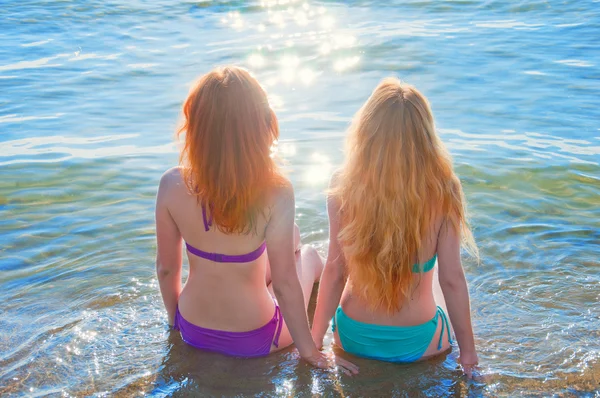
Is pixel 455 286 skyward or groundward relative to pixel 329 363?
skyward

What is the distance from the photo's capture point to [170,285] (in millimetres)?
3832

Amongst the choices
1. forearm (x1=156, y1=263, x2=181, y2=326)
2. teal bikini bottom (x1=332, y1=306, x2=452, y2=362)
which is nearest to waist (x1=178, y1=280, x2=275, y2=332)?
forearm (x1=156, y1=263, x2=181, y2=326)

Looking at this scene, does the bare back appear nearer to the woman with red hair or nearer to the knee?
the woman with red hair

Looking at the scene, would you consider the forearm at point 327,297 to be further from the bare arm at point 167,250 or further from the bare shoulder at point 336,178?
the bare arm at point 167,250

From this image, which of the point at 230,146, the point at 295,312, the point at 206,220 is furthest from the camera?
the point at 295,312

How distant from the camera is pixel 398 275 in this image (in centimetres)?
346

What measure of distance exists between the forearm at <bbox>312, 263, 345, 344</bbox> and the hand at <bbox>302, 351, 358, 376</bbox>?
0.16 m

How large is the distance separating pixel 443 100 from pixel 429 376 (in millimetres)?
6310

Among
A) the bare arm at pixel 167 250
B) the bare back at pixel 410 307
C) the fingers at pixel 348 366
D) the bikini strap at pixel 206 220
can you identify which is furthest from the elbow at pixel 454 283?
the bare arm at pixel 167 250

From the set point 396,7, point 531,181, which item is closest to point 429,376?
point 531,181

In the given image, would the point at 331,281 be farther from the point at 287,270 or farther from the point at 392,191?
the point at 392,191

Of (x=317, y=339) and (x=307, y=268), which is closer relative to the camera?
(x=317, y=339)

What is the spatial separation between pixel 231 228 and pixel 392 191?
832mm

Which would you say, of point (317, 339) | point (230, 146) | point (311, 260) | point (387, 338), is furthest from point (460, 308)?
point (230, 146)
